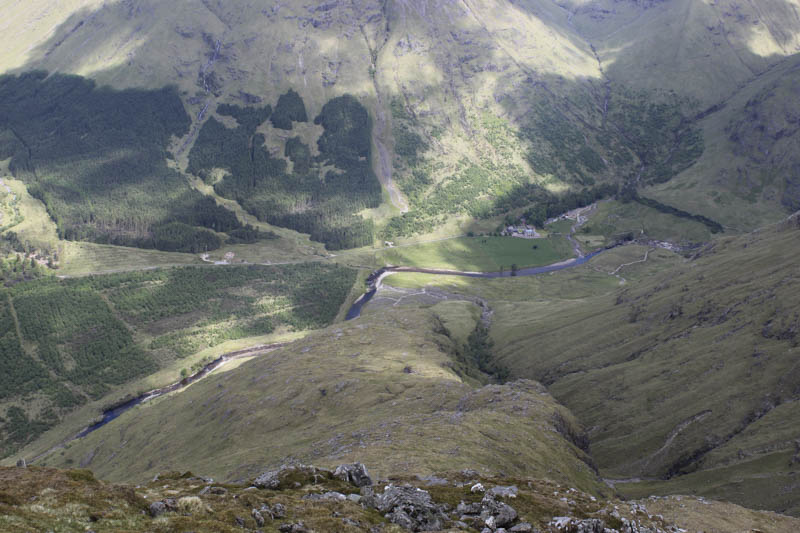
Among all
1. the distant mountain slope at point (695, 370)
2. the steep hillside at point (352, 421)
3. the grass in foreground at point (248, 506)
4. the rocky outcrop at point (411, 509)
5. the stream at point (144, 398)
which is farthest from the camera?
the stream at point (144, 398)

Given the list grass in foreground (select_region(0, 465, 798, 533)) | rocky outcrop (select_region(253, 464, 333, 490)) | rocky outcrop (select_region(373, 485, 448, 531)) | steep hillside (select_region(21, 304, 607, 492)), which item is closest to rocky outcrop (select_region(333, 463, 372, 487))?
grass in foreground (select_region(0, 465, 798, 533))

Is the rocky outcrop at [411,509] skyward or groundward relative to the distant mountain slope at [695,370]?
skyward

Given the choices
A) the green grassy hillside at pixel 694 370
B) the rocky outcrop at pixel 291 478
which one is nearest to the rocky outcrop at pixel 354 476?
the rocky outcrop at pixel 291 478

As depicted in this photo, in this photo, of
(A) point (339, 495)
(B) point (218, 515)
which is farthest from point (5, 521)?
(A) point (339, 495)

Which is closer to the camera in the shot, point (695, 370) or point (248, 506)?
point (248, 506)

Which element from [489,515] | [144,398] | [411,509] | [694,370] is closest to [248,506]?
[411,509]

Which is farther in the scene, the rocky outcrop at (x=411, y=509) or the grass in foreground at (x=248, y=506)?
the rocky outcrop at (x=411, y=509)

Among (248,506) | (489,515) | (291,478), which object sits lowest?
(489,515)

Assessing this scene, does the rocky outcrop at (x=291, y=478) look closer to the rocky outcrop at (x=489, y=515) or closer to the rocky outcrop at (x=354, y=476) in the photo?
the rocky outcrop at (x=354, y=476)

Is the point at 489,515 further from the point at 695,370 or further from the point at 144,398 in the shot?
the point at 144,398

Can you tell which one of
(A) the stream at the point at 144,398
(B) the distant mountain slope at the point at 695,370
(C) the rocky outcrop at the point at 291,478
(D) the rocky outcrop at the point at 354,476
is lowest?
(B) the distant mountain slope at the point at 695,370

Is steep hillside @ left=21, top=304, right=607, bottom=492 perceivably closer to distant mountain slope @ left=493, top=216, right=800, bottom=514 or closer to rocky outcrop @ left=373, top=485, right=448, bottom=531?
distant mountain slope @ left=493, top=216, right=800, bottom=514

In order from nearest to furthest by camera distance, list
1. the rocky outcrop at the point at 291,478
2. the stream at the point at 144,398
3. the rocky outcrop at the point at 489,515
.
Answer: the rocky outcrop at the point at 489,515 → the rocky outcrop at the point at 291,478 → the stream at the point at 144,398

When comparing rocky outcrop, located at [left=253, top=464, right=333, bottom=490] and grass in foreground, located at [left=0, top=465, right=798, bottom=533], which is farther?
rocky outcrop, located at [left=253, top=464, right=333, bottom=490]
